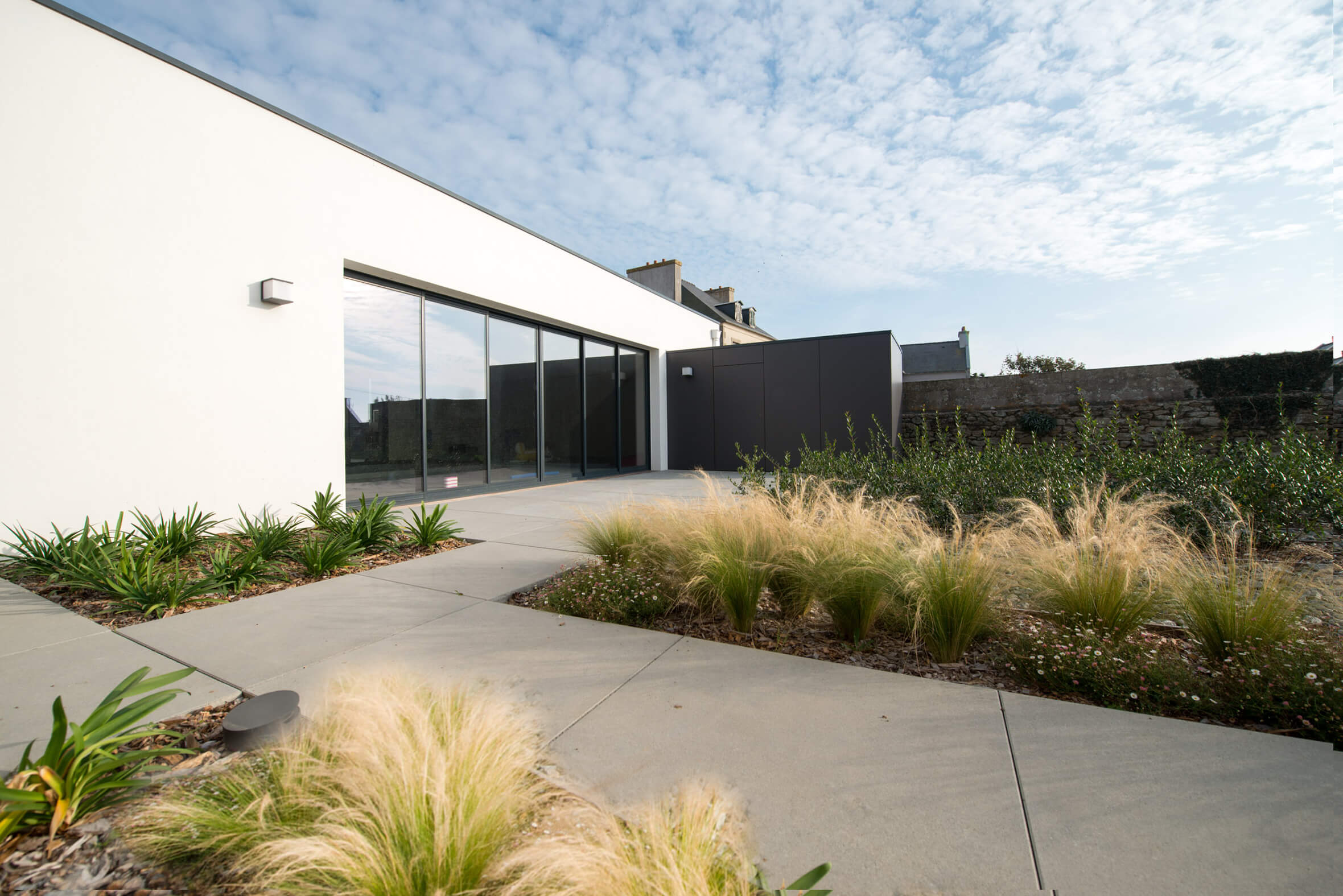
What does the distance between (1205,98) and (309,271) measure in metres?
7.91

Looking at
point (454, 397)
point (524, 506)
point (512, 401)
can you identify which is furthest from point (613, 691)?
point (512, 401)

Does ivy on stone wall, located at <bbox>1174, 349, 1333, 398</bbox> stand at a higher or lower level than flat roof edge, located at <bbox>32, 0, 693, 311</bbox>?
lower

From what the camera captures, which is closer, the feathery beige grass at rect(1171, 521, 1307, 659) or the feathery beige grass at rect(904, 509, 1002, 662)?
the feathery beige grass at rect(1171, 521, 1307, 659)

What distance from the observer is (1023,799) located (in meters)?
1.44

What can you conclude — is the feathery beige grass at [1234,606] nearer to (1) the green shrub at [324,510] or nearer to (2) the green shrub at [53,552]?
(1) the green shrub at [324,510]

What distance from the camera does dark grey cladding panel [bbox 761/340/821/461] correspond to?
35.0ft

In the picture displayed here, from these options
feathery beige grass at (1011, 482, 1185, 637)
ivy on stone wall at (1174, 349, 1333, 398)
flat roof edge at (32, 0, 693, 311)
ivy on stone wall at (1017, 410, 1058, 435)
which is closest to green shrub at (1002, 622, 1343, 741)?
feathery beige grass at (1011, 482, 1185, 637)

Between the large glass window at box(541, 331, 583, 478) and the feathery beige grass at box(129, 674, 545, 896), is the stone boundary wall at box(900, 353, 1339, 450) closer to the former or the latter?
the large glass window at box(541, 331, 583, 478)

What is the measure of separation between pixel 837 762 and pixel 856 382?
30.7 feet

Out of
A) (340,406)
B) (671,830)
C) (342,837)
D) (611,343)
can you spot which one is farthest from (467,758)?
(611,343)

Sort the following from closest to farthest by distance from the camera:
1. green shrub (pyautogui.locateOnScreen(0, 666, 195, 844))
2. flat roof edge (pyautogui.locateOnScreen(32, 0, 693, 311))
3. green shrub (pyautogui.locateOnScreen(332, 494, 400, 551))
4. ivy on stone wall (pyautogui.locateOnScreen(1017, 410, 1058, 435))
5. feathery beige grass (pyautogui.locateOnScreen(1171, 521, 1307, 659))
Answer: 1. green shrub (pyautogui.locateOnScreen(0, 666, 195, 844))
2. feathery beige grass (pyautogui.locateOnScreen(1171, 521, 1307, 659))
3. flat roof edge (pyautogui.locateOnScreen(32, 0, 693, 311))
4. green shrub (pyautogui.locateOnScreen(332, 494, 400, 551))
5. ivy on stone wall (pyautogui.locateOnScreen(1017, 410, 1058, 435))

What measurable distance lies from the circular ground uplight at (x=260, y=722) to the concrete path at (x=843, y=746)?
18cm

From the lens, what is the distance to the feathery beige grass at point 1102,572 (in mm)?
2281

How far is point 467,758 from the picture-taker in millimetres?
1324
